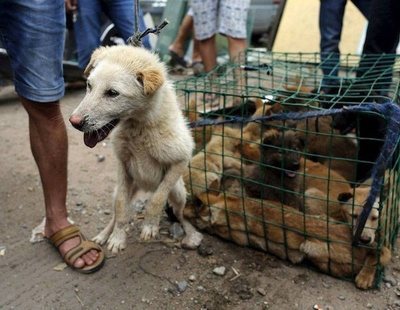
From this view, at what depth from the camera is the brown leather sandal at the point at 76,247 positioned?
3.08m

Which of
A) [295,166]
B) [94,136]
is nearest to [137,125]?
[94,136]

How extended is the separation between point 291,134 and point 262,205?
40.7 inches

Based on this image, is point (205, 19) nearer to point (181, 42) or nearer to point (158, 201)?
point (181, 42)

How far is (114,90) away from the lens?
7.80ft

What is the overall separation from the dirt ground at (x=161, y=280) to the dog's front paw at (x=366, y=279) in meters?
0.04

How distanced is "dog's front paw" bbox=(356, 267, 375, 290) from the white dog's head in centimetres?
173

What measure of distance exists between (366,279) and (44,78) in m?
2.32

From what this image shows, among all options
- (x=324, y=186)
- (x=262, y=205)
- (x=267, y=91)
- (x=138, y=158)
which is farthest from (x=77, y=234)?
(x=324, y=186)

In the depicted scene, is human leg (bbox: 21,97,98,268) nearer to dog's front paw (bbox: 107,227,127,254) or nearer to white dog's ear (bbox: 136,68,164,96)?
dog's front paw (bbox: 107,227,127,254)

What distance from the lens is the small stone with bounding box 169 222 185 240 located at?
3513 millimetres

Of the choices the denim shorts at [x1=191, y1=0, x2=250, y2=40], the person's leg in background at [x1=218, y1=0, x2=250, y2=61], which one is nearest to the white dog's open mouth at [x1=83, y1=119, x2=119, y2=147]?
the person's leg in background at [x1=218, y1=0, x2=250, y2=61]

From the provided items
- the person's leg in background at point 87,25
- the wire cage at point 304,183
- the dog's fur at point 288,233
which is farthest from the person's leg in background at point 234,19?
the dog's fur at point 288,233

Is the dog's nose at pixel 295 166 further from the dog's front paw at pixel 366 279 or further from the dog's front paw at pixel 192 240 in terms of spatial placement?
the dog's front paw at pixel 366 279

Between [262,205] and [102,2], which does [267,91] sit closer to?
[262,205]
